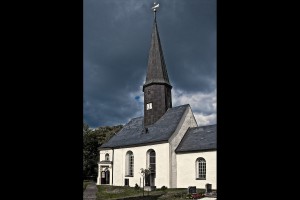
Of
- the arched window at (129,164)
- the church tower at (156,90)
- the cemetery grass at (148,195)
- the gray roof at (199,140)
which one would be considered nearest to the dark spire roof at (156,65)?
the church tower at (156,90)

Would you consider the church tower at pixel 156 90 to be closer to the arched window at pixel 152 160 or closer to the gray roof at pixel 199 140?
the arched window at pixel 152 160

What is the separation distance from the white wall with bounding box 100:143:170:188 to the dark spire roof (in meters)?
7.82

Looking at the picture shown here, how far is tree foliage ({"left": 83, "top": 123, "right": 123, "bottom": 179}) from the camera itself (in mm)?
41469

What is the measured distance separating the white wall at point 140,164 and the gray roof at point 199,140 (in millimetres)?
1524

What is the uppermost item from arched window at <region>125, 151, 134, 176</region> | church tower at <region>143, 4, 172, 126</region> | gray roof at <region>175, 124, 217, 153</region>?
church tower at <region>143, 4, 172, 126</region>

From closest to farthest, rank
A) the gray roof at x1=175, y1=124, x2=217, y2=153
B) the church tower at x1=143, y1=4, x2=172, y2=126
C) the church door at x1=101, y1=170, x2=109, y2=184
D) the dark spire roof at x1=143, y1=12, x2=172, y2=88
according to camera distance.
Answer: the gray roof at x1=175, y1=124, x2=217, y2=153
the church tower at x1=143, y1=4, x2=172, y2=126
the dark spire roof at x1=143, y1=12, x2=172, y2=88
the church door at x1=101, y1=170, x2=109, y2=184

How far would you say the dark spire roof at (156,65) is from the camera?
32031 millimetres

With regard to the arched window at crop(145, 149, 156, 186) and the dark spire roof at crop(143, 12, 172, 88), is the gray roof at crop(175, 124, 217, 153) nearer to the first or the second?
the arched window at crop(145, 149, 156, 186)

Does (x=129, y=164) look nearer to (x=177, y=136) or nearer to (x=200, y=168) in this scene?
(x=177, y=136)

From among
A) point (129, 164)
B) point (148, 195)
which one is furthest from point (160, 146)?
point (148, 195)

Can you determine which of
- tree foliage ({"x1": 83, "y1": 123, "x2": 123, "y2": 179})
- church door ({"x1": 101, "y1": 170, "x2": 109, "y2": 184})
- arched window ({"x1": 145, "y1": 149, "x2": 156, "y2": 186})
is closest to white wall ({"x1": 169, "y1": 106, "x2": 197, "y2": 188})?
arched window ({"x1": 145, "y1": 149, "x2": 156, "y2": 186})
